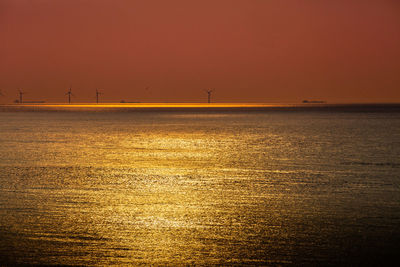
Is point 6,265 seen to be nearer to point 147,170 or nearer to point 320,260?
point 320,260

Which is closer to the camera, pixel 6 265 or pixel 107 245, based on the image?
pixel 6 265

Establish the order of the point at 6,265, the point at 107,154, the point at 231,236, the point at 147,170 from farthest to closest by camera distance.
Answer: the point at 107,154, the point at 147,170, the point at 231,236, the point at 6,265

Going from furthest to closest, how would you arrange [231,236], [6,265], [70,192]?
[70,192] < [231,236] < [6,265]

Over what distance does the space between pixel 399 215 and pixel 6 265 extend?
37.2ft

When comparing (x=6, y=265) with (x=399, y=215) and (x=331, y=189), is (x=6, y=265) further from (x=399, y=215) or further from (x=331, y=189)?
(x=331, y=189)

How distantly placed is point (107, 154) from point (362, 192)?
23.3 m

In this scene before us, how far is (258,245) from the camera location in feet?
38.7

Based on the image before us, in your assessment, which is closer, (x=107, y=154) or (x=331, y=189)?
(x=331, y=189)

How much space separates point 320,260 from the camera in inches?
422

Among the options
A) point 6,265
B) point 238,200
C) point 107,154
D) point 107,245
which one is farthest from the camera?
point 107,154

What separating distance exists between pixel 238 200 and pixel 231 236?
17.9 feet

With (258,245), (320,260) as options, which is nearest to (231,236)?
(258,245)

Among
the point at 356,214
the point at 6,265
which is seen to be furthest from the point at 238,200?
the point at 6,265

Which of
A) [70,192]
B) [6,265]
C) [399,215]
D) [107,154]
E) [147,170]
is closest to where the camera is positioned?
[6,265]
